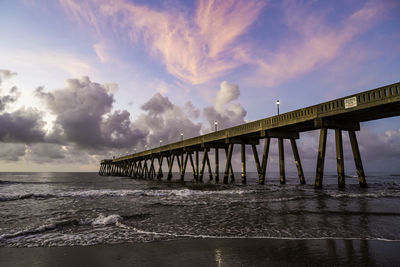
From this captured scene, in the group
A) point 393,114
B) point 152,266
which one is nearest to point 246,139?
point 393,114

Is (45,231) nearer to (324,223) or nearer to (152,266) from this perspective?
(152,266)

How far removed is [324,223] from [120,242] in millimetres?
5719

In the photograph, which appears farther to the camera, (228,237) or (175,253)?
(228,237)

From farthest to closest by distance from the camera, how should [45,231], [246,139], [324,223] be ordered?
[246,139], [324,223], [45,231]

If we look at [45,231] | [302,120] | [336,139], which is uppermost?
[302,120]

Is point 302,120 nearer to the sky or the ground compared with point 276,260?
nearer to the sky

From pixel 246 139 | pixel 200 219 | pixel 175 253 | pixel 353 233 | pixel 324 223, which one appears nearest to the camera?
pixel 175 253

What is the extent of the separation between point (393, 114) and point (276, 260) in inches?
717

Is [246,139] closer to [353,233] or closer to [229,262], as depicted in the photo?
[353,233]

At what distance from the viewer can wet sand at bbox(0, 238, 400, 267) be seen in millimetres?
3844

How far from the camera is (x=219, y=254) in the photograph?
4238mm

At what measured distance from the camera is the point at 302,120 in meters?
18.9

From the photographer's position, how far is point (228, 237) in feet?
18.0

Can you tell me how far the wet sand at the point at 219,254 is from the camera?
3844 millimetres
